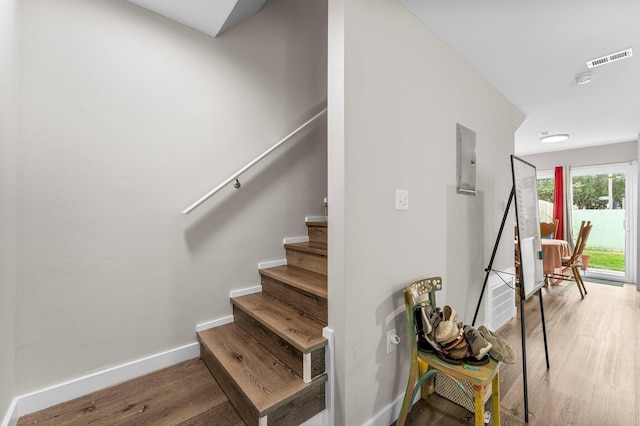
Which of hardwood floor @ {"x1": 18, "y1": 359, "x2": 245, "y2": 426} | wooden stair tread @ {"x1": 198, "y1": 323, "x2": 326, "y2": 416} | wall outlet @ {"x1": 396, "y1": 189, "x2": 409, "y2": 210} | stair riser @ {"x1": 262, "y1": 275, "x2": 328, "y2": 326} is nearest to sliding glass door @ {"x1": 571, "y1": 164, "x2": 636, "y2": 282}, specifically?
wall outlet @ {"x1": 396, "y1": 189, "x2": 409, "y2": 210}

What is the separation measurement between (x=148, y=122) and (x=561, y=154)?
711cm

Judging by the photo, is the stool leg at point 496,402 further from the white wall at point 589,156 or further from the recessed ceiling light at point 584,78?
the white wall at point 589,156

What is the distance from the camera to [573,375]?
1.99 metres

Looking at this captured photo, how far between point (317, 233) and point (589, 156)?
5981 mm

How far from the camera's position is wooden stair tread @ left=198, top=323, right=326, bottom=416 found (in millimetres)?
1231

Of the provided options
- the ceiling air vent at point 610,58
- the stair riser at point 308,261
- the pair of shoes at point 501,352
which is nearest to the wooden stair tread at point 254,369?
the stair riser at point 308,261

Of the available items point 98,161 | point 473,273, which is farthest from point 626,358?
point 98,161

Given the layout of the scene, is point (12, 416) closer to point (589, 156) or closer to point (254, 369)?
point (254, 369)

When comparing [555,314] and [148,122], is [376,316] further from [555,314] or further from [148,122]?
[555,314]

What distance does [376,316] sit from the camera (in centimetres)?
145

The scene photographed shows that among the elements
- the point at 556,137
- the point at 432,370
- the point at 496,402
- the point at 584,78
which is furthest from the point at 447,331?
the point at 556,137

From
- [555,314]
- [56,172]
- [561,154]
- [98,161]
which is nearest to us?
[56,172]

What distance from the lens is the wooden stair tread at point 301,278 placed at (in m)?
1.61

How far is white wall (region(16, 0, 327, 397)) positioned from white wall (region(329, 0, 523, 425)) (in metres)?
0.99
